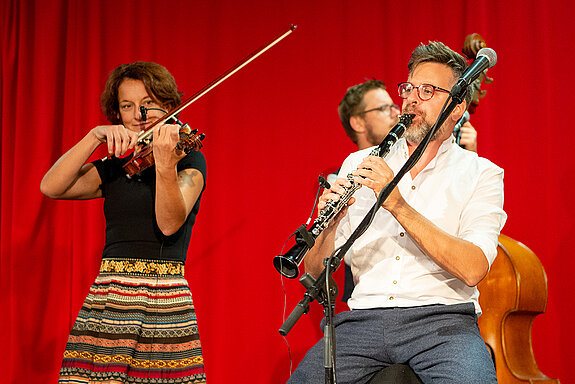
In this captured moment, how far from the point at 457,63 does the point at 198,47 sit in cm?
211

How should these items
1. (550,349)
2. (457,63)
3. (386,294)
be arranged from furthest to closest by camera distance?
1. (550,349)
2. (457,63)
3. (386,294)

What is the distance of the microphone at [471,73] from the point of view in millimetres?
1588

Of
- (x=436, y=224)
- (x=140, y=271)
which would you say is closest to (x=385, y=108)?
(x=436, y=224)

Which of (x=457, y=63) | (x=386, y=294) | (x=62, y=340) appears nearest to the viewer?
(x=386, y=294)

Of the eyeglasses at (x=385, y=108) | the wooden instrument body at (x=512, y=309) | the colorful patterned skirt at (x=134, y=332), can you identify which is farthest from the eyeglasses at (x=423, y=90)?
the eyeglasses at (x=385, y=108)

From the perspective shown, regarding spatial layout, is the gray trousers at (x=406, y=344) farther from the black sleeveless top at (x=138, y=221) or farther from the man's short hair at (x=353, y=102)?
the man's short hair at (x=353, y=102)

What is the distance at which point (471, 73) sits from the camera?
1.61m

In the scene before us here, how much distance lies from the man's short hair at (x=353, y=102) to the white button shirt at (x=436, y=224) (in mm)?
1418

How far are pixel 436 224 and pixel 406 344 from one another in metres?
0.42

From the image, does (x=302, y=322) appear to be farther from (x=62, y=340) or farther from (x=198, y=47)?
(x=198, y=47)

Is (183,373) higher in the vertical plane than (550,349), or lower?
higher

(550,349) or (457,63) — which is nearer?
(457,63)

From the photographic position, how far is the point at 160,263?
2.12 meters

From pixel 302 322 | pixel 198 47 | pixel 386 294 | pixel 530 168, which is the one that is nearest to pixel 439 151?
pixel 386 294
